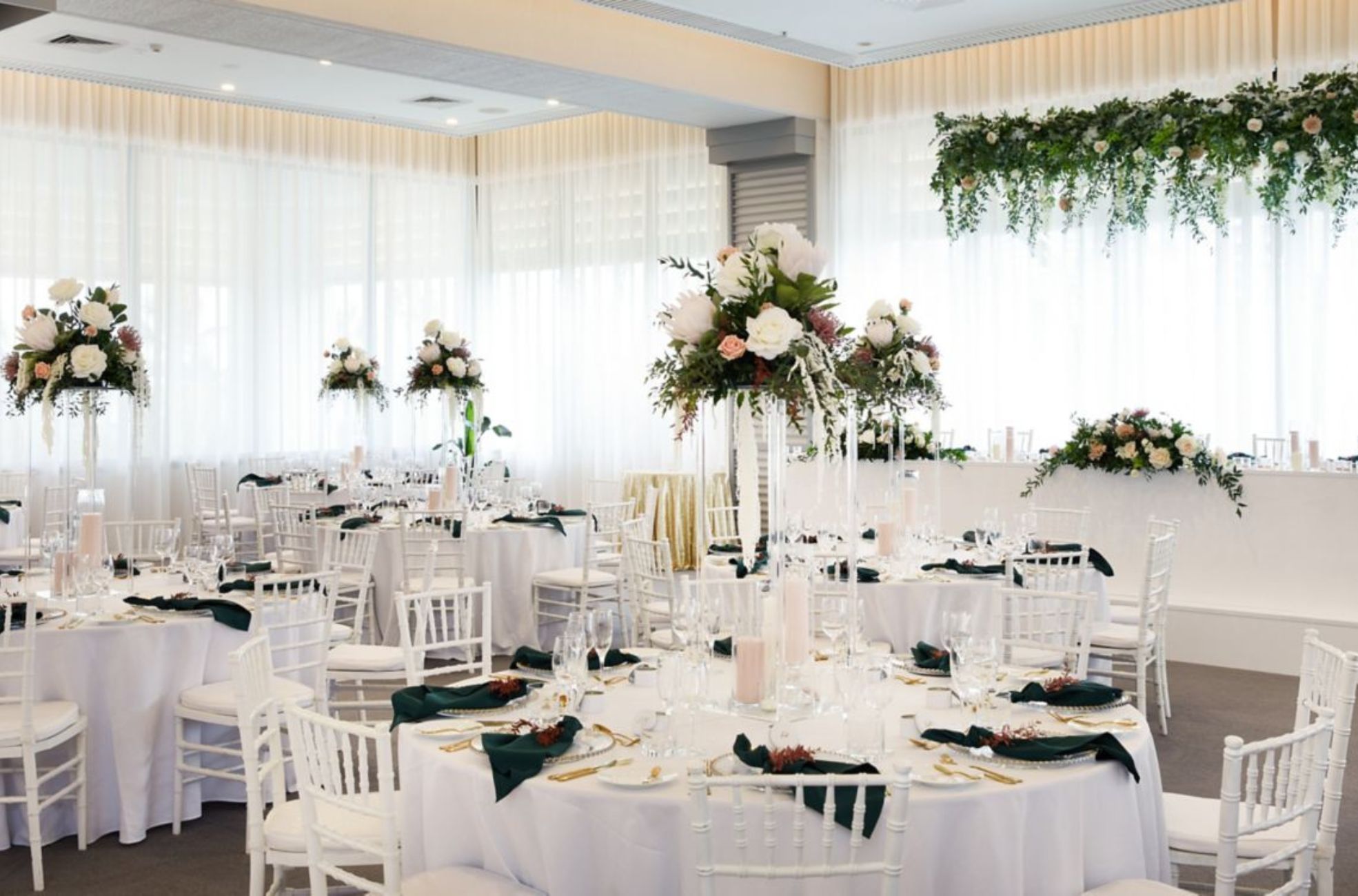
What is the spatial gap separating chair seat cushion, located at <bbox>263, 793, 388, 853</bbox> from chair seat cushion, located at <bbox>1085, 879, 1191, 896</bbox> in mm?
1936

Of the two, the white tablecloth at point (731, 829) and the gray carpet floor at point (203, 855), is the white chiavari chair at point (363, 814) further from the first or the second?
the gray carpet floor at point (203, 855)

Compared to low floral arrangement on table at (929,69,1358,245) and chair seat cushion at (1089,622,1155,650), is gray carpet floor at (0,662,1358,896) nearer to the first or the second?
chair seat cushion at (1089,622,1155,650)

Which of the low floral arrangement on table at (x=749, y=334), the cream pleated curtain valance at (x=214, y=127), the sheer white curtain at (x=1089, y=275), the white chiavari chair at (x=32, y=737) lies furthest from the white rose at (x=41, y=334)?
the sheer white curtain at (x=1089, y=275)

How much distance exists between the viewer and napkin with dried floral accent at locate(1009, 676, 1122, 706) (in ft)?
12.9

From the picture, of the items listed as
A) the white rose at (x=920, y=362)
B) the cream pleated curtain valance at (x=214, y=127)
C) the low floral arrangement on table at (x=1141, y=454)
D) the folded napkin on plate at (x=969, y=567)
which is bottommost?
the folded napkin on plate at (x=969, y=567)

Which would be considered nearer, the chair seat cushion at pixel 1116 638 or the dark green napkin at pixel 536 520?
the chair seat cushion at pixel 1116 638

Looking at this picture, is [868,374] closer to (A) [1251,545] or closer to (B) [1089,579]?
(B) [1089,579]

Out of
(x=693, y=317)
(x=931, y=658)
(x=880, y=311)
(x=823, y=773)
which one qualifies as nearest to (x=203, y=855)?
(x=931, y=658)

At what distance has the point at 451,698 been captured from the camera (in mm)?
3910

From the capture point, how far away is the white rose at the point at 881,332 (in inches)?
316

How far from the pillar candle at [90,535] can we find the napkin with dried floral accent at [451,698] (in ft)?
10.0

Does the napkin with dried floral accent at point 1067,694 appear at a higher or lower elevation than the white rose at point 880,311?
lower

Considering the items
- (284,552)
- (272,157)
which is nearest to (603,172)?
(272,157)

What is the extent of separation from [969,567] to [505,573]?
3587 mm
